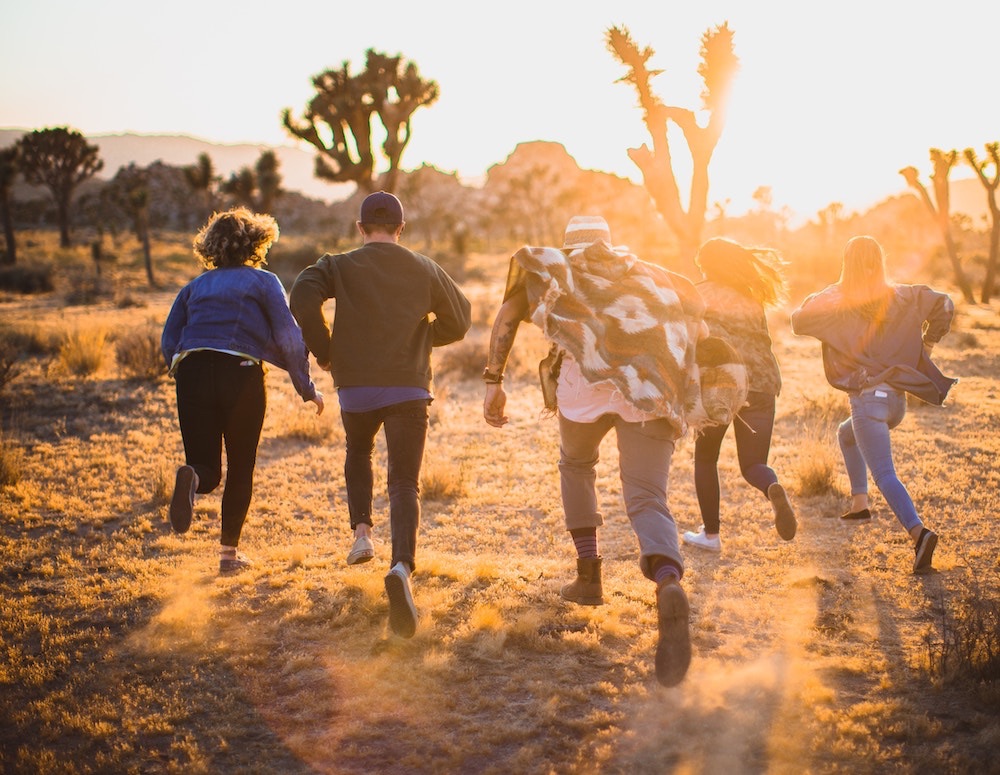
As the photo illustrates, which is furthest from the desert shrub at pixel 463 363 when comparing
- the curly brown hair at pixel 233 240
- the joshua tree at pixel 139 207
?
the joshua tree at pixel 139 207

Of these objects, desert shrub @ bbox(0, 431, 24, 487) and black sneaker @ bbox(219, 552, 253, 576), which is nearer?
black sneaker @ bbox(219, 552, 253, 576)

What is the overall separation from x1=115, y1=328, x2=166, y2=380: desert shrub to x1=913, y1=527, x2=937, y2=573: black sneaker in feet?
30.2

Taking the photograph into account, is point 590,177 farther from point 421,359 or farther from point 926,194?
point 421,359

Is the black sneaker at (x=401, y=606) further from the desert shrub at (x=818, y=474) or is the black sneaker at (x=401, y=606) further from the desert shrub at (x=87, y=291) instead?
the desert shrub at (x=87, y=291)

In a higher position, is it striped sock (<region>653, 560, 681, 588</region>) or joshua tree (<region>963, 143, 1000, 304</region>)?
joshua tree (<region>963, 143, 1000, 304</region>)

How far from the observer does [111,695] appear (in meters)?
2.96

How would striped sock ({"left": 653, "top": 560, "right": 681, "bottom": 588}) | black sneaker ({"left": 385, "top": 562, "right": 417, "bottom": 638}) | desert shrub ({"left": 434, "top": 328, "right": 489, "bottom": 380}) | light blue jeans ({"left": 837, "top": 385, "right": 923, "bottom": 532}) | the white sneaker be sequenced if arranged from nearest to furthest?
striped sock ({"left": 653, "top": 560, "right": 681, "bottom": 588}), black sneaker ({"left": 385, "top": 562, "right": 417, "bottom": 638}), light blue jeans ({"left": 837, "top": 385, "right": 923, "bottom": 532}), the white sneaker, desert shrub ({"left": 434, "top": 328, "right": 489, "bottom": 380})

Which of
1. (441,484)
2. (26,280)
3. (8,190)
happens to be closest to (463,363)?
(441,484)

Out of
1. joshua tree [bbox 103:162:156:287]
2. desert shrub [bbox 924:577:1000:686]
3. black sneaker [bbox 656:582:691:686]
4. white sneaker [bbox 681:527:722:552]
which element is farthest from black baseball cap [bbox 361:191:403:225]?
joshua tree [bbox 103:162:156:287]

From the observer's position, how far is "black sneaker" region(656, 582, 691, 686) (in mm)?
2670

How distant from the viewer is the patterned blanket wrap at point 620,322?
120 inches

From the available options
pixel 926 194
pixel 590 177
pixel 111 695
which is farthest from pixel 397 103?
pixel 590 177

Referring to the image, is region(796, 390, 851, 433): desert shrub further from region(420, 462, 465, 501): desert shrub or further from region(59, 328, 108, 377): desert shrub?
region(59, 328, 108, 377): desert shrub

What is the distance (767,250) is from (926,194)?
21.4m
